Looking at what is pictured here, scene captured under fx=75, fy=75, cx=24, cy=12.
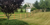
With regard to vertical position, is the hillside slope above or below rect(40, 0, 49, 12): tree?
below

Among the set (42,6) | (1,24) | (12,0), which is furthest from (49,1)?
(1,24)

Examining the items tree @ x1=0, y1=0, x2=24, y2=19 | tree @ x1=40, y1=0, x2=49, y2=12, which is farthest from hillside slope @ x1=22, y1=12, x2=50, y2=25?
tree @ x1=40, y1=0, x2=49, y2=12

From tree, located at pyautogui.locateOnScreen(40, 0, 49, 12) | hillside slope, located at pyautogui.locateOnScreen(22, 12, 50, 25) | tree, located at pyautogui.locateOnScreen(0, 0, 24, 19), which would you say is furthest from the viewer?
tree, located at pyautogui.locateOnScreen(40, 0, 49, 12)

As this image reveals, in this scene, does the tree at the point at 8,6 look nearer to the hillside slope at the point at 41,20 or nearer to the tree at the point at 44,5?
the hillside slope at the point at 41,20

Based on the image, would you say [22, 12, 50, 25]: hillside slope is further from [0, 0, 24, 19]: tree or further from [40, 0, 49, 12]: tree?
[40, 0, 49, 12]: tree

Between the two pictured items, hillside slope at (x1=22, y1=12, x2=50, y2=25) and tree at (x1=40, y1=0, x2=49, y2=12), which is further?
tree at (x1=40, y1=0, x2=49, y2=12)

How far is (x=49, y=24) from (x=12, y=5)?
5.74 metres

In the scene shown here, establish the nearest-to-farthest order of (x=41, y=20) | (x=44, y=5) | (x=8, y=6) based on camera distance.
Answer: (x=8, y=6) < (x=41, y=20) < (x=44, y=5)

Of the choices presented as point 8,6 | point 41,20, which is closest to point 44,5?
point 41,20

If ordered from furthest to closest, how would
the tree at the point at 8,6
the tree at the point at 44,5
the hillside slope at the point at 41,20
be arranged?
the tree at the point at 44,5 → the tree at the point at 8,6 → the hillside slope at the point at 41,20

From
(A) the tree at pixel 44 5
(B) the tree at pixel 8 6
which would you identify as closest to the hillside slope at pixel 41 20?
(B) the tree at pixel 8 6

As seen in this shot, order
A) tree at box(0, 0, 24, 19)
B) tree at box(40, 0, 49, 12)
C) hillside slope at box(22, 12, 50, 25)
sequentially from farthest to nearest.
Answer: tree at box(40, 0, 49, 12), tree at box(0, 0, 24, 19), hillside slope at box(22, 12, 50, 25)

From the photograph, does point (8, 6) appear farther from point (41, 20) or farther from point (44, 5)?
point (44, 5)

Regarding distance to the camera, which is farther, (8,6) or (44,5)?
(44,5)
